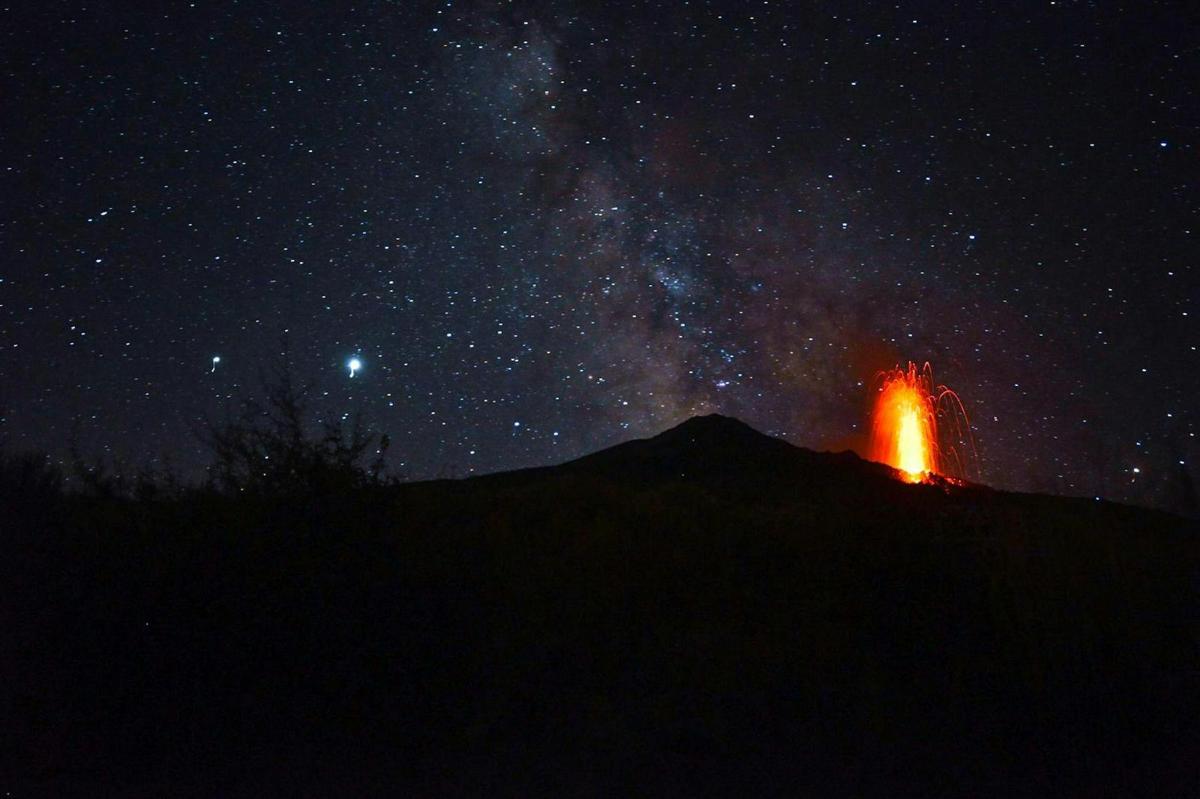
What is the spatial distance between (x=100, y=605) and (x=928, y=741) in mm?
8866

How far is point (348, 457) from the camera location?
11.7m

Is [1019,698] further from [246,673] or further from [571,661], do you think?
[246,673]

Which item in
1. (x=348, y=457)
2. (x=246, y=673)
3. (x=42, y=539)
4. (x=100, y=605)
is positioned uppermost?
(x=348, y=457)

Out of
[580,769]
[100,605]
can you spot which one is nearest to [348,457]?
[100,605]

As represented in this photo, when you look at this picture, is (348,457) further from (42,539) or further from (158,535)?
(42,539)

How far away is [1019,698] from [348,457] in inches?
339

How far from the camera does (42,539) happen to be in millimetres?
10055

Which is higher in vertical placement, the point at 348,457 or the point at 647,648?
the point at 348,457

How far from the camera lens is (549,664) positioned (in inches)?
421

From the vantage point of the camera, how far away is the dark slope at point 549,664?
8.59 meters

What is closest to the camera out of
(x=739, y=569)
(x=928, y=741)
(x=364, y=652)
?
(x=928, y=741)

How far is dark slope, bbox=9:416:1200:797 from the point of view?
28.2 feet

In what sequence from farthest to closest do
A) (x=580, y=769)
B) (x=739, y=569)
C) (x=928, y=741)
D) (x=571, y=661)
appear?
1. (x=739, y=569)
2. (x=571, y=661)
3. (x=928, y=741)
4. (x=580, y=769)

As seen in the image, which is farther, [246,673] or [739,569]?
[739,569]
